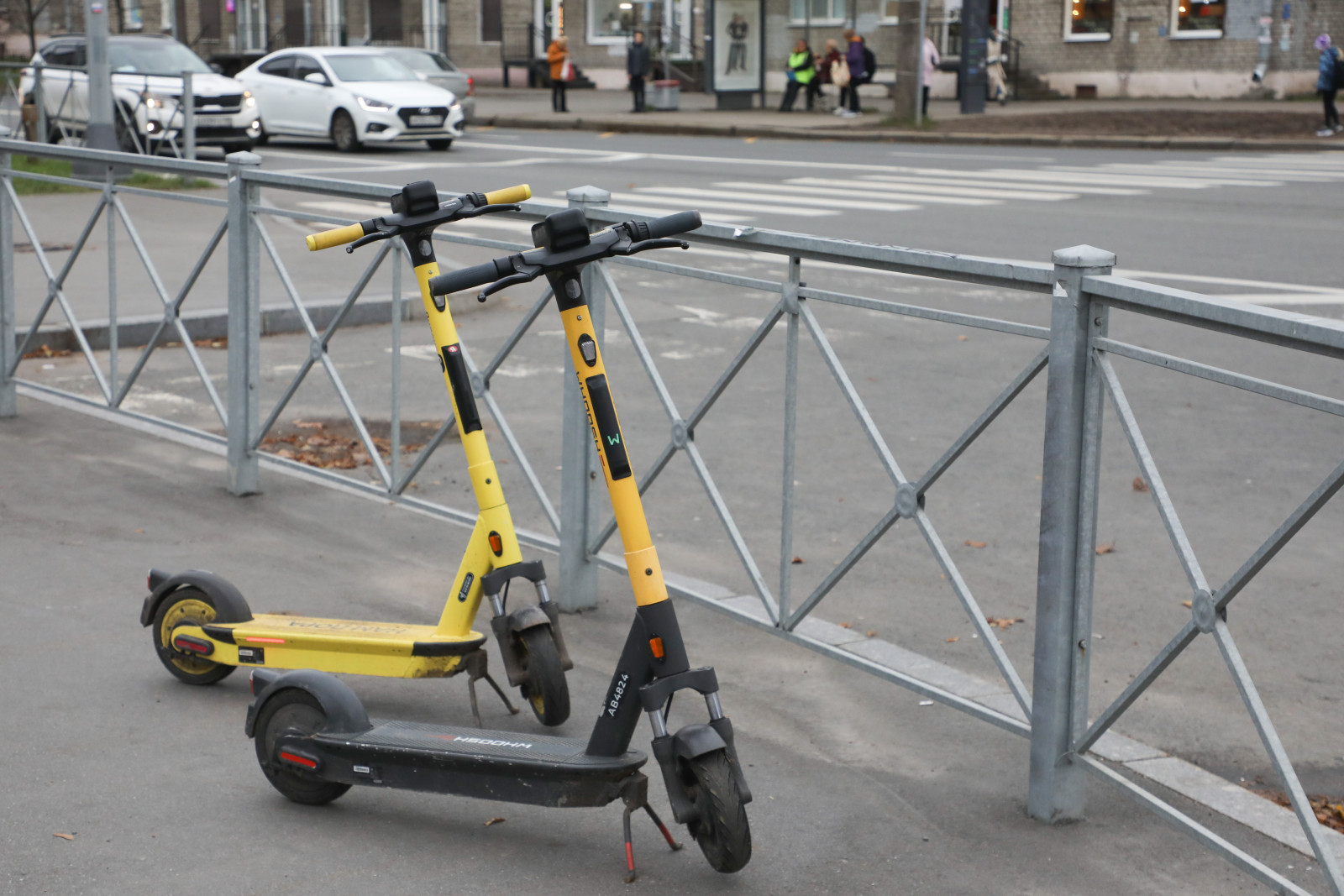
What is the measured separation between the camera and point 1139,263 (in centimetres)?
1298

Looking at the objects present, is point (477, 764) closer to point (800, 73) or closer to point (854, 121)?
point (854, 121)

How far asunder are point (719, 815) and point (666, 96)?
1390 inches

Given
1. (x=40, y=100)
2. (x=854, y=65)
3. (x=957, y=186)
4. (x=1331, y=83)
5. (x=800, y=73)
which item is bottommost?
(x=957, y=186)

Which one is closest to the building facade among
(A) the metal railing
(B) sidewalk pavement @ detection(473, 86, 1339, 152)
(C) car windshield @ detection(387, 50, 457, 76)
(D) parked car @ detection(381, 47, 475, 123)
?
(B) sidewalk pavement @ detection(473, 86, 1339, 152)

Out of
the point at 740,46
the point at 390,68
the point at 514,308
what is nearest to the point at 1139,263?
the point at 514,308

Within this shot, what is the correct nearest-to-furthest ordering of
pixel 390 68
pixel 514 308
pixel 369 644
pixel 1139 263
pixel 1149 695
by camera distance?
pixel 369 644
pixel 1149 695
pixel 514 308
pixel 1139 263
pixel 390 68

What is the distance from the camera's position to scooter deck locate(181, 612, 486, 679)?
13.7ft

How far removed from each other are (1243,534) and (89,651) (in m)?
4.19

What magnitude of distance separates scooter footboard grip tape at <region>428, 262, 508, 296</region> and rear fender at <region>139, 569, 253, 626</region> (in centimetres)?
155

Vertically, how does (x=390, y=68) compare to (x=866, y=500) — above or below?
above

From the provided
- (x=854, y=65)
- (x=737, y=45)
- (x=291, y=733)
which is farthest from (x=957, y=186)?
(x=737, y=45)

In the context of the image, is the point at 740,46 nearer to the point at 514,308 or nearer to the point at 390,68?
the point at 390,68

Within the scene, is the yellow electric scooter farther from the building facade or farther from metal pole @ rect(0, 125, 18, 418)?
the building facade

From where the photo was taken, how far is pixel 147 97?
71.9ft
